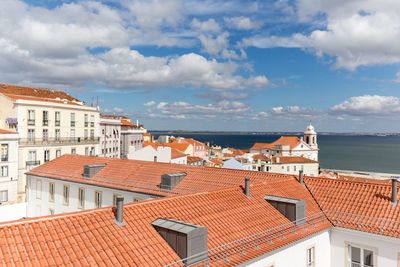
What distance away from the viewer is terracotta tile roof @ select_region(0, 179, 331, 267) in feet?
32.9

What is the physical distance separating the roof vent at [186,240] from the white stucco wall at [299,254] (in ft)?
6.71

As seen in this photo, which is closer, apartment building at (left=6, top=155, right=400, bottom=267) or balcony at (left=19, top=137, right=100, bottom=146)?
apartment building at (left=6, top=155, right=400, bottom=267)

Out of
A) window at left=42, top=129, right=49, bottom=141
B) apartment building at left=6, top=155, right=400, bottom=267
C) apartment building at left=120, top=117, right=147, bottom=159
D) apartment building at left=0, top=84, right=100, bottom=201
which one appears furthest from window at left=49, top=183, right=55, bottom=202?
apartment building at left=120, top=117, right=147, bottom=159

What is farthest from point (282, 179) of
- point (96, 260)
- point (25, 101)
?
point (25, 101)

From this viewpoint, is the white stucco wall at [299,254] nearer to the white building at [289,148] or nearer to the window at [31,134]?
the window at [31,134]

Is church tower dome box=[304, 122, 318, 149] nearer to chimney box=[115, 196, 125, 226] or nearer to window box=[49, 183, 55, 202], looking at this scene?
window box=[49, 183, 55, 202]

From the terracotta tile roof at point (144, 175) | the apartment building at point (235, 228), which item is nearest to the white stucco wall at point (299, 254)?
the apartment building at point (235, 228)

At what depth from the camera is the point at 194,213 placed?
14328 mm

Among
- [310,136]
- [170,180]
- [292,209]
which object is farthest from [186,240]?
[310,136]

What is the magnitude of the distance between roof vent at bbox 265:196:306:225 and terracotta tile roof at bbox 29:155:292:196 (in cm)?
589

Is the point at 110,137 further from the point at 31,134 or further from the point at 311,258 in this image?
the point at 311,258

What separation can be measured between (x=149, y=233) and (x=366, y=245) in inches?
403

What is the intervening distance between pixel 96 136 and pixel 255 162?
1555 inches

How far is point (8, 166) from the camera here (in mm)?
42281
